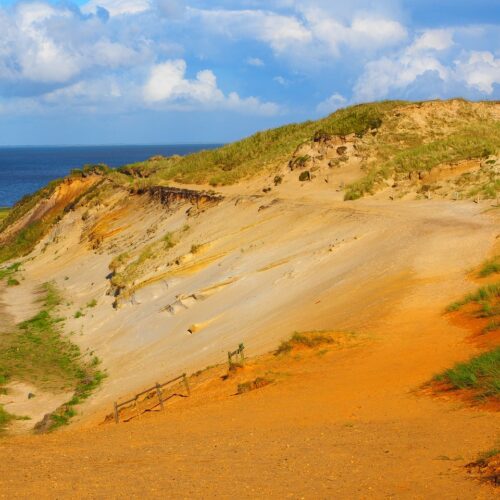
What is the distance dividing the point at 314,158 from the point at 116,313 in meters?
16.8

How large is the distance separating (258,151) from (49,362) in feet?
93.9

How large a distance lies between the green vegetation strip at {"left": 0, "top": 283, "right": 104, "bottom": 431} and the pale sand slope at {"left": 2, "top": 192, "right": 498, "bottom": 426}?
23.5 inches

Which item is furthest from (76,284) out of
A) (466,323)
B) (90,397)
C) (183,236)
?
(466,323)

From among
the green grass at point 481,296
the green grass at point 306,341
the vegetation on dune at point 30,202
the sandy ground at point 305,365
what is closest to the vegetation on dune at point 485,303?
the green grass at point 481,296

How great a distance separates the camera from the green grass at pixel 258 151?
42.8 m

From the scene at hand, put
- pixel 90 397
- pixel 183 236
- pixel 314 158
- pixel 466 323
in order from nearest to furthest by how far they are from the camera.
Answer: pixel 466 323 → pixel 90 397 → pixel 183 236 → pixel 314 158

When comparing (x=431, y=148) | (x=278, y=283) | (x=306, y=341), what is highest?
(x=431, y=148)

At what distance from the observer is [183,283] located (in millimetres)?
27219

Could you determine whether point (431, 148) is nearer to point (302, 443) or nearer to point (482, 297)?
point (482, 297)

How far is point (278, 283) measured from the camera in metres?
22.4

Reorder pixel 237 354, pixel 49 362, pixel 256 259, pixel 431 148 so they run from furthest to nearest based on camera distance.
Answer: pixel 431 148 → pixel 256 259 → pixel 49 362 → pixel 237 354

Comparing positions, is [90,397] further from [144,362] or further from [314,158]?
[314,158]

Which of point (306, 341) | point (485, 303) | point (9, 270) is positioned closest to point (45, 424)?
point (306, 341)

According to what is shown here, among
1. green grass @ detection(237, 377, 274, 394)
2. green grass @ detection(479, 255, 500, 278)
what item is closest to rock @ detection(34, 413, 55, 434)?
green grass @ detection(237, 377, 274, 394)
